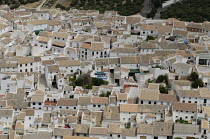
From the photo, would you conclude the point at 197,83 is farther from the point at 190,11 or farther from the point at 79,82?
the point at 190,11

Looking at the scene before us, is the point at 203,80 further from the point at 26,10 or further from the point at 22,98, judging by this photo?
the point at 26,10

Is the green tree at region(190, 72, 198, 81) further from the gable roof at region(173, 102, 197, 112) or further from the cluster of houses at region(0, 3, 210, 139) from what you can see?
the gable roof at region(173, 102, 197, 112)

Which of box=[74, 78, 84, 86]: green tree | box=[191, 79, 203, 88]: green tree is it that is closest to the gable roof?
box=[191, 79, 203, 88]: green tree

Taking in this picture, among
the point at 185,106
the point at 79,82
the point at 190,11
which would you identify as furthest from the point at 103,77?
the point at 190,11

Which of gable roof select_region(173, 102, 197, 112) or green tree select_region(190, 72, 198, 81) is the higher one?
green tree select_region(190, 72, 198, 81)

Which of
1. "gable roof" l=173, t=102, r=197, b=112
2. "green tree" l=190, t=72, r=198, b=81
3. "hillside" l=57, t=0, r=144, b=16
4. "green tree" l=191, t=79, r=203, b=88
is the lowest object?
"gable roof" l=173, t=102, r=197, b=112

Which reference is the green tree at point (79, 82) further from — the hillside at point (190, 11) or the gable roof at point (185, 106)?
the hillside at point (190, 11)

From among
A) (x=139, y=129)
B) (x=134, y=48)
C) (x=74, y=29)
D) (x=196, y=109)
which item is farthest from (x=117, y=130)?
(x=74, y=29)
